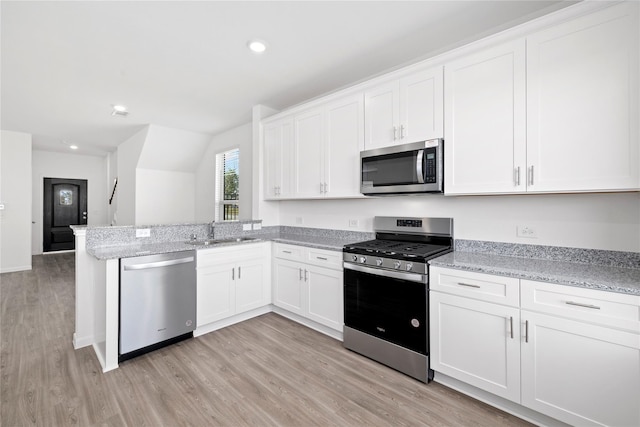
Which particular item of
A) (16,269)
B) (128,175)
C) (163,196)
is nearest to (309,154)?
(163,196)

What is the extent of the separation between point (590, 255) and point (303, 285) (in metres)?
2.36

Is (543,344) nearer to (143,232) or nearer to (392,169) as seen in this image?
(392,169)

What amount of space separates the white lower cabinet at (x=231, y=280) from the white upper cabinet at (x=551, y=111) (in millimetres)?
2170

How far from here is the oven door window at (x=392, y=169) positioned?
2.38m

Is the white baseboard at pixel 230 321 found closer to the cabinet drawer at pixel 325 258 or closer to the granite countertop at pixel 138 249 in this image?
the granite countertop at pixel 138 249

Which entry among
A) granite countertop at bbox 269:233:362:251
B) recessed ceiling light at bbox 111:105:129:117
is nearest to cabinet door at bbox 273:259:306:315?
granite countertop at bbox 269:233:362:251

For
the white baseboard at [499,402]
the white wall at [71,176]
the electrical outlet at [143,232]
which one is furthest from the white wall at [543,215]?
the white wall at [71,176]

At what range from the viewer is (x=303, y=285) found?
306 cm

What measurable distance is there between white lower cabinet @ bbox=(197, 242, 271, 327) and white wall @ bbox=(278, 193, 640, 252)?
54.4 inches

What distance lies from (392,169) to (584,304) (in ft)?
5.06

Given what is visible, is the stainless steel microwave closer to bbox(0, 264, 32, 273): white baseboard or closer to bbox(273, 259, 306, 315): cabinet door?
bbox(273, 259, 306, 315): cabinet door

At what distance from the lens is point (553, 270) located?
1.75 meters

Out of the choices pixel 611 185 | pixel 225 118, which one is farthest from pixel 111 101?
pixel 611 185

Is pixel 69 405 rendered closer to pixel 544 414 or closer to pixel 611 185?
pixel 544 414
